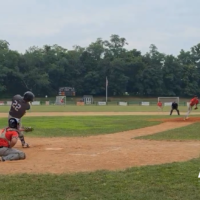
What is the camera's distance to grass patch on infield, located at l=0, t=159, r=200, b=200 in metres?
6.02

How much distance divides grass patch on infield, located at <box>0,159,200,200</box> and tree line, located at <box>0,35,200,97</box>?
313ft

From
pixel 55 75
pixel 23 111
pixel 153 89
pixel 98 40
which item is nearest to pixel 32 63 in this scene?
pixel 55 75

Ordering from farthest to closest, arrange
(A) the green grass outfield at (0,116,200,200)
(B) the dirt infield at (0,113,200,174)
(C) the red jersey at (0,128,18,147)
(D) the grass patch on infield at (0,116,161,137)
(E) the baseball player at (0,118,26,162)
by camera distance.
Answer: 1. (D) the grass patch on infield at (0,116,161,137)
2. (C) the red jersey at (0,128,18,147)
3. (E) the baseball player at (0,118,26,162)
4. (B) the dirt infield at (0,113,200,174)
5. (A) the green grass outfield at (0,116,200,200)

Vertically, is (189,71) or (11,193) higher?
(189,71)

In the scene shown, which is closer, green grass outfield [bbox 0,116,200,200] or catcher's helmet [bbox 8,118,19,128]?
green grass outfield [bbox 0,116,200,200]

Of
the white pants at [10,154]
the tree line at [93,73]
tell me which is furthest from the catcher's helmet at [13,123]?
the tree line at [93,73]

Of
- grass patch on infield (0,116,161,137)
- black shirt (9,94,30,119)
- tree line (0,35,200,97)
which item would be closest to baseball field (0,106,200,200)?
black shirt (9,94,30,119)

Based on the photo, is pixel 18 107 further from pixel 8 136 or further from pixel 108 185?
pixel 108 185

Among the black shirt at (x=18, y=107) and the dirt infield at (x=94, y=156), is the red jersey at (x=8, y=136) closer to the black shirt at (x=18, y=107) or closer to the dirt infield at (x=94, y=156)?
the dirt infield at (x=94, y=156)

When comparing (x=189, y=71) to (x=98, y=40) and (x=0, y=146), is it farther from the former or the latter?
(x=0, y=146)

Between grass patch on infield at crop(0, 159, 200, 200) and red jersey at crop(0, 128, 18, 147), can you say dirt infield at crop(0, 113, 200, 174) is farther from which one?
grass patch on infield at crop(0, 159, 200, 200)

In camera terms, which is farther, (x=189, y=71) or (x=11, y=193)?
(x=189, y=71)

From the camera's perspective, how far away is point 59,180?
6.97 metres

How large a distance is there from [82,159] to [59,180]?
2695mm
